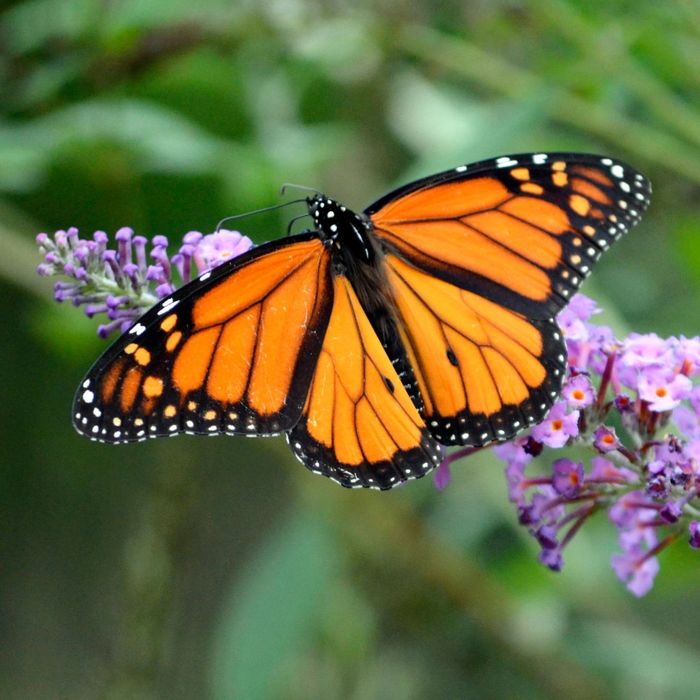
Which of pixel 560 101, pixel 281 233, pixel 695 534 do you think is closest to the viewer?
pixel 695 534

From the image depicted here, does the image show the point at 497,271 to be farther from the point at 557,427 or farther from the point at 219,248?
the point at 219,248

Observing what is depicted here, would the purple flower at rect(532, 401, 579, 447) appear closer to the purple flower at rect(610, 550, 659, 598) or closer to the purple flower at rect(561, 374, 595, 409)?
the purple flower at rect(561, 374, 595, 409)

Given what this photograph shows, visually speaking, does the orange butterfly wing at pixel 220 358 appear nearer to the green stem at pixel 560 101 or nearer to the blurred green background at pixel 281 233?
the blurred green background at pixel 281 233

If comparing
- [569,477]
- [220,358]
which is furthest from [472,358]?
[220,358]

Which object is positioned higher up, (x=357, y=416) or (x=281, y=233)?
(x=281, y=233)

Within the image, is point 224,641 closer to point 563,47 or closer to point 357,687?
point 357,687

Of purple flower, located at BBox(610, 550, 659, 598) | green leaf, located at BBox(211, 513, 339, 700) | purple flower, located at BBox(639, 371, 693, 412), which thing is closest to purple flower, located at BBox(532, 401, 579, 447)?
purple flower, located at BBox(639, 371, 693, 412)

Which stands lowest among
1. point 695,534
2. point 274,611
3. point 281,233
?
point 695,534
